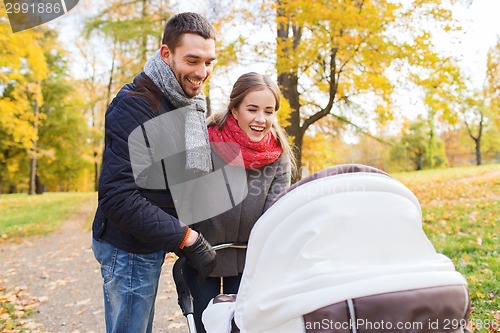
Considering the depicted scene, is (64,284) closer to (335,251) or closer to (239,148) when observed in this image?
(239,148)

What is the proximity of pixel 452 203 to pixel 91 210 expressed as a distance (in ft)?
36.9

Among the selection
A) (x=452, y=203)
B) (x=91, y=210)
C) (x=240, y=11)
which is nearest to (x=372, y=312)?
(x=240, y=11)

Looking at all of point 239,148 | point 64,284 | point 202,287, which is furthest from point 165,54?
point 64,284

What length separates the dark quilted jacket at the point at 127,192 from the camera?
175 cm

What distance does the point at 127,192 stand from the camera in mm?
1748

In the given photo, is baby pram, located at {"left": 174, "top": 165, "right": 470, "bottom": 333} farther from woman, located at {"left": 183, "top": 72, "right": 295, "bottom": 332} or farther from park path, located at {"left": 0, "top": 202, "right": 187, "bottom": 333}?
park path, located at {"left": 0, "top": 202, "right": 187, "bottom": 333}

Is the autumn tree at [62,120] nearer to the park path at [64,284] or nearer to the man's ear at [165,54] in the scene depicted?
the park path at [64,284]

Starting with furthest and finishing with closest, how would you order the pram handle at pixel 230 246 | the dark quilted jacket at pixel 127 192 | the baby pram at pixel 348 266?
the pram handle at pixel 230 246, the dark quilted jacket at pixel 127 192, the baby pram at pixel 348 266

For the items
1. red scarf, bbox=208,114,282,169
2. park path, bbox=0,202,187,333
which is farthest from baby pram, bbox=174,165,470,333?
park path, bbox=0,202,187,333

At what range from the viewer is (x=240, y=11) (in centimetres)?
859

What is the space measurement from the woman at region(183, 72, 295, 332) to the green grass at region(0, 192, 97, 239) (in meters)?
9.37

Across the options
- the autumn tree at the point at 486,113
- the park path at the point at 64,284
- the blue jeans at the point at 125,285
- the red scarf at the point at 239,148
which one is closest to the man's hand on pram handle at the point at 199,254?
the blue jeans at the point at 125,285

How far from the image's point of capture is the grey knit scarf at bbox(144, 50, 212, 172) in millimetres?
1945

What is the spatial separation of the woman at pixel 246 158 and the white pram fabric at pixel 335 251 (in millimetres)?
807
